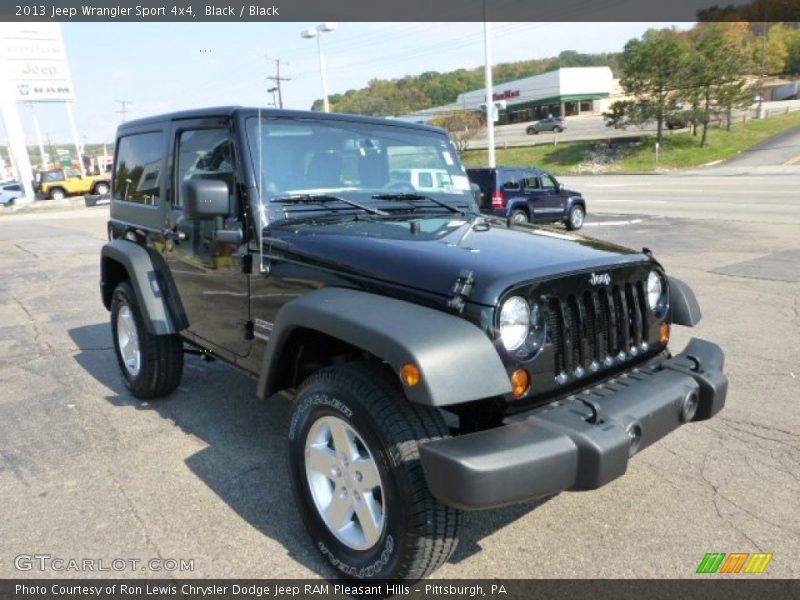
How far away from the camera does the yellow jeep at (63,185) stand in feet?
115

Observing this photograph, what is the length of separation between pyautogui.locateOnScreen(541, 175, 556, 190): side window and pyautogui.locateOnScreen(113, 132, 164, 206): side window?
12675 mm

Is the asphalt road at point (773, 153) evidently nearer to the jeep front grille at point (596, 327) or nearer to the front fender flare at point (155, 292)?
the jeep front grille at point (596, 327)


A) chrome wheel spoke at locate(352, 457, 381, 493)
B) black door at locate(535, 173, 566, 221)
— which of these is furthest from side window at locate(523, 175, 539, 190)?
chrome wheel spoke at locate(352, 457, 381, 493)

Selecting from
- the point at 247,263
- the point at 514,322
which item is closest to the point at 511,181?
the point at 247,263

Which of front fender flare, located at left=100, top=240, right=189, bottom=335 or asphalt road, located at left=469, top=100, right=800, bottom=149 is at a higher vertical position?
asphalt road, located at left=469, top=100, right=800, bottom=149

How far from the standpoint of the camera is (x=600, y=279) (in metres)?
2.67

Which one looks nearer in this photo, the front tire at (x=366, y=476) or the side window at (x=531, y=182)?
the front tire at (x=366, y=476)

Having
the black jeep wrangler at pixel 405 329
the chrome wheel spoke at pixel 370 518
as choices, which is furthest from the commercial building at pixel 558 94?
the chrome wheel spoke at pixel 370 518

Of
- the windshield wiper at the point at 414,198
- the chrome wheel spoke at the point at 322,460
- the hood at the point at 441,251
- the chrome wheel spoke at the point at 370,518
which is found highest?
the windshield wiper at the point at 414,198

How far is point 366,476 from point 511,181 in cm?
1369

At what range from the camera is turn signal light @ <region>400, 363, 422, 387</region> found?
2.10 meters

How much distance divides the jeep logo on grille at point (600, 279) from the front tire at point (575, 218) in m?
13.9

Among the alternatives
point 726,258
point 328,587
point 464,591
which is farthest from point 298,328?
point 726,258

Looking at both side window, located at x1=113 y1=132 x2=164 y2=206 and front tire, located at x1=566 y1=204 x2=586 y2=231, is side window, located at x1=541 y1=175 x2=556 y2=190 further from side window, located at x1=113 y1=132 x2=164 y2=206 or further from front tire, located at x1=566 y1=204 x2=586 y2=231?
side window, located at x1=113 y1=132 x2=164 y2=206
